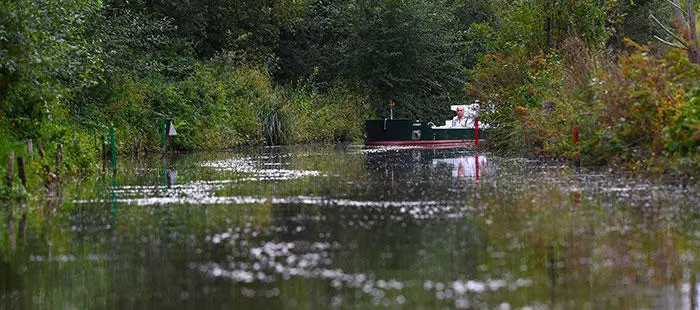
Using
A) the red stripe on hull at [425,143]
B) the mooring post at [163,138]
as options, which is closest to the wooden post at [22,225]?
the mooring post at [163,138]

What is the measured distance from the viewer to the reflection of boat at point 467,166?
22.3 metres

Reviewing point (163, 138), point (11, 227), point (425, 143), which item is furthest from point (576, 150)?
point (425, 143)

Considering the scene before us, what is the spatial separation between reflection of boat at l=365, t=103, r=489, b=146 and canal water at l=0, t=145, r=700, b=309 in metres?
25.3

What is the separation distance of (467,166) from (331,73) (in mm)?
35124

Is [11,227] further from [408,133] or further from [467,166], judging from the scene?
[408,133]

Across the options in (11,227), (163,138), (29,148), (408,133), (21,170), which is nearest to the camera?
(11,227)

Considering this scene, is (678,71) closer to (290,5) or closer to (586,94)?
(586,94)

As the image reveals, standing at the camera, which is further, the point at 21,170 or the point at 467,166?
the point at 467,166

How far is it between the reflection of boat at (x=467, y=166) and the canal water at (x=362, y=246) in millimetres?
2549

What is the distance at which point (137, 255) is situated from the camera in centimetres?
1112

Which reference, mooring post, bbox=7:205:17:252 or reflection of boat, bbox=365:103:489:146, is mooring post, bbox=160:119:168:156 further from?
mooring post, bbox=7:205:17:252

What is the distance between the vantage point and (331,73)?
60281 mm

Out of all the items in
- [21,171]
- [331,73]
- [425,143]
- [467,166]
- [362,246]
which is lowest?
[362,246]

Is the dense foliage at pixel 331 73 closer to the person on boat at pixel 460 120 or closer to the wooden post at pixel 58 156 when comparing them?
the wooden post at pixel 58 156
